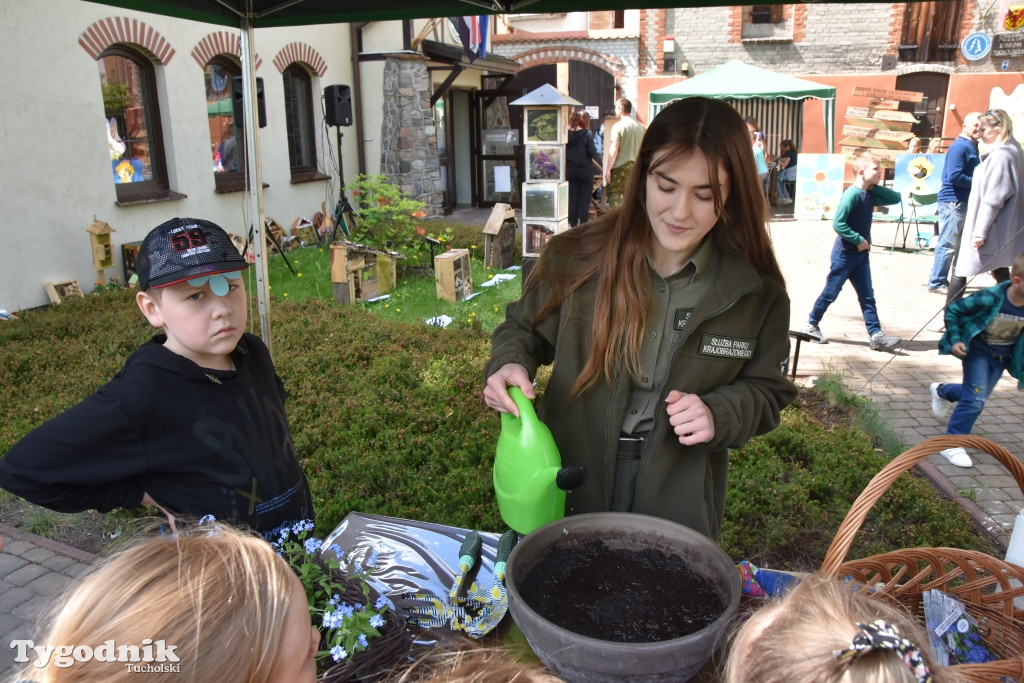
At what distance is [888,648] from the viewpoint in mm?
717

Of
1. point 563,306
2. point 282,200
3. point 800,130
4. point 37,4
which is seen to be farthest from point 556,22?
point 563,306

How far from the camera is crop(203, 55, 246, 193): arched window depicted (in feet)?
29.1

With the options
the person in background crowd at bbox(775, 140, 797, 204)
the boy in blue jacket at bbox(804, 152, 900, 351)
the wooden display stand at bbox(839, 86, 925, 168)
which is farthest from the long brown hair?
the person in background crowd at bbox(775, 140, 797, 204)

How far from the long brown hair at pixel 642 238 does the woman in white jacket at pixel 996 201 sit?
15.8ft

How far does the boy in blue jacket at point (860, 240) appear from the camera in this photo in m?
5.68

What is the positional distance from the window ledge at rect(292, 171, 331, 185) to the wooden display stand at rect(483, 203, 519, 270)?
3.05 metres

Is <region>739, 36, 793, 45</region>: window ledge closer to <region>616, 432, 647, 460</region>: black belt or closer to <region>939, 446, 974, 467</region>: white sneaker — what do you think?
<region>939, 446, 974, 467</region>: white sneaker

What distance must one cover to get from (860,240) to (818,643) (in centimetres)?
552

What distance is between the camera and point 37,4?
21.2 feet

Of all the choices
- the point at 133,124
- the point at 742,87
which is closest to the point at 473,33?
the point at 742,87

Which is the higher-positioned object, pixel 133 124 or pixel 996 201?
pixel 133 124

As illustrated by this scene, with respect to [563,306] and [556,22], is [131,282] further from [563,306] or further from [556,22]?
[556,22]

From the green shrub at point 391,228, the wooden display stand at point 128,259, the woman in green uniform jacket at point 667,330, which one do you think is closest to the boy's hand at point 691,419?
the woman in green uniform jacket at point 667,330

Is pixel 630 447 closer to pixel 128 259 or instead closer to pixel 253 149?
pixel 253 149
